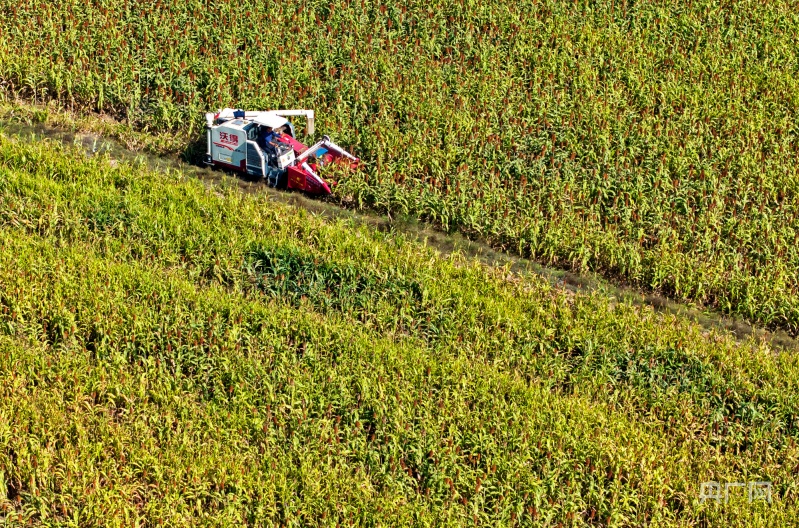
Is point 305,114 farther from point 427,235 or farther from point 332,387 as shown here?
point 332,387

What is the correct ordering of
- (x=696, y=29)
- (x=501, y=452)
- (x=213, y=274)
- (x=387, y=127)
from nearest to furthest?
(x=501, y=452), (x=213, y=274), (x=387, y=127), (x=696, y=29)

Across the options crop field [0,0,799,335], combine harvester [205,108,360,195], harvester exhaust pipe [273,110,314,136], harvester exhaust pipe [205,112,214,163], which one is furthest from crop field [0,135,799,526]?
harvester exhaust pipe [273,110,314,136]

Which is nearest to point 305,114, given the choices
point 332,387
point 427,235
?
point 427,235

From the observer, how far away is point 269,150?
1861cm

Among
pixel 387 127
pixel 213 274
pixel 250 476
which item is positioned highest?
pixel 387 127

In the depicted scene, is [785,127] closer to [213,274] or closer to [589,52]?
[589,52]

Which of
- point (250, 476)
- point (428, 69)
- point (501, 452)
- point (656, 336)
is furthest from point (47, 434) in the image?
point (428, 69)

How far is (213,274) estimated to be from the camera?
50.1 feet

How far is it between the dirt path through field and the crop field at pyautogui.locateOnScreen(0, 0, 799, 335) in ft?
0.93

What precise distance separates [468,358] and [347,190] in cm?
538

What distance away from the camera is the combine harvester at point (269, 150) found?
18.3 m

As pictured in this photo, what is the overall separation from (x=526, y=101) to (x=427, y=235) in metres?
4.99

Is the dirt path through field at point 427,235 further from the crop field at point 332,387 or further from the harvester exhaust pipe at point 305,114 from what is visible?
the harvester exhaust pipe at point 305,114

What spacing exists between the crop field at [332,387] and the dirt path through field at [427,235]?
1.85 ft
